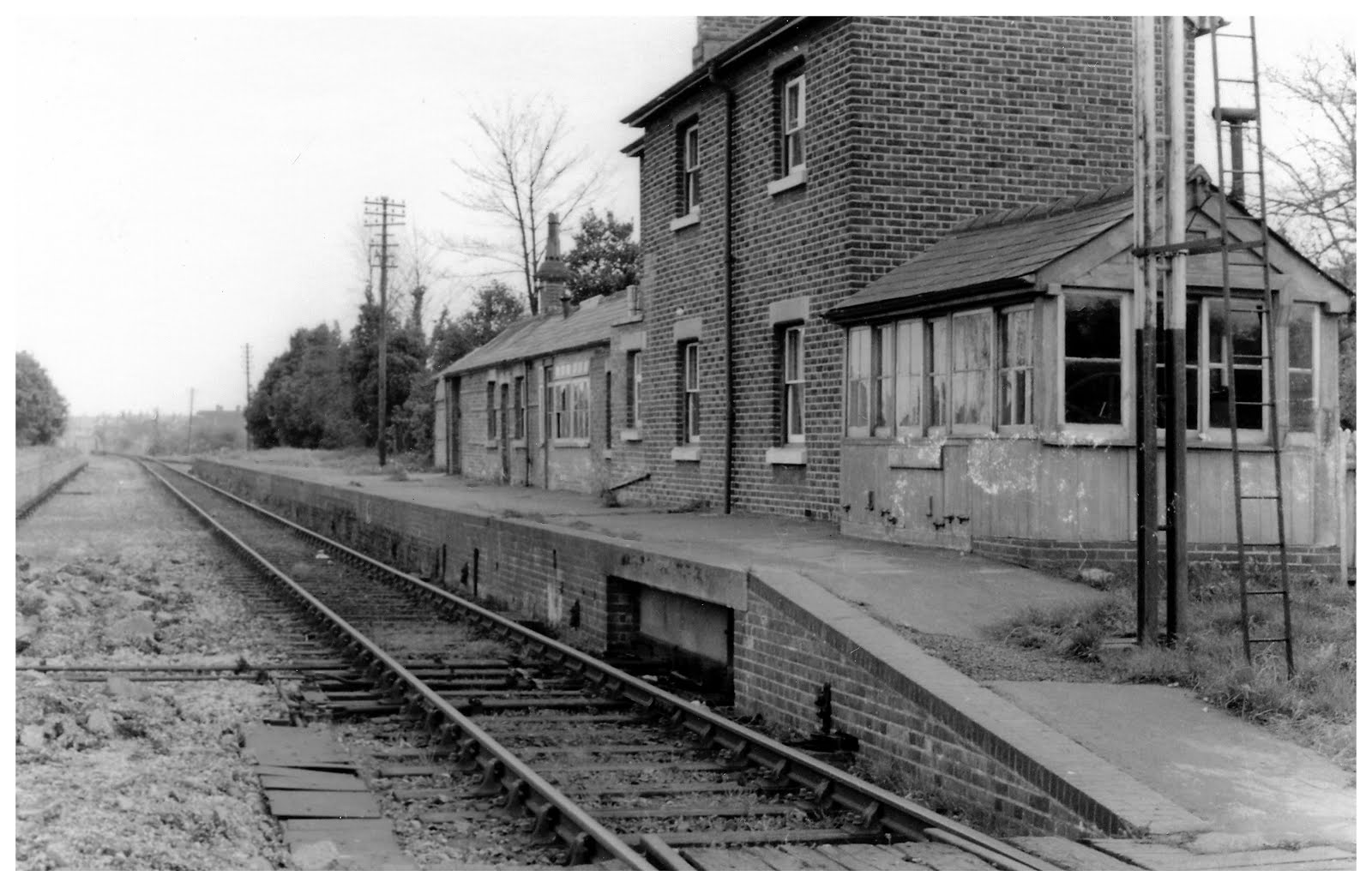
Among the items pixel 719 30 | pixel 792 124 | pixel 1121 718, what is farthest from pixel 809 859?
pixel 719 30

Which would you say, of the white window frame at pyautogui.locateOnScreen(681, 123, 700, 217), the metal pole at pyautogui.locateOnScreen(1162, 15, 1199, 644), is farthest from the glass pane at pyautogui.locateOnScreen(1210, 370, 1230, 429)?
the white window frame at pyautogui.locateOnScreen(681, 123, 700, 217)

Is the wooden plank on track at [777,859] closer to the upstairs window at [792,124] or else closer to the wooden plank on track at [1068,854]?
the wooden plank on track at [1068,854]

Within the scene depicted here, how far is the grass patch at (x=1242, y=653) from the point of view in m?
8.33

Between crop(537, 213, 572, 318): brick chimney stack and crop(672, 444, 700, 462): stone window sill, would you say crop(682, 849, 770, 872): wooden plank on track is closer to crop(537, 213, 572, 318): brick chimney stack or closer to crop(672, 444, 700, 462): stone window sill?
crop(672, 444, 700, 462): stone window sill

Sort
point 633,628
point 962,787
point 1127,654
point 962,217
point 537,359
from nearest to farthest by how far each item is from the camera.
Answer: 1. point 962,787
2. point 1127,654
3. point 633,628
4. point 962,217
5. point 537,359

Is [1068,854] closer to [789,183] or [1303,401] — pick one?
[1303,401]

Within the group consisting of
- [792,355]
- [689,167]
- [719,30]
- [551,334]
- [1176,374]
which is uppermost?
[719,30]

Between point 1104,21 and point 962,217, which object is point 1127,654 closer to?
point 962,217

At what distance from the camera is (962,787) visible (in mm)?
7703

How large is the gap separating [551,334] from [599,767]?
82.1 ft

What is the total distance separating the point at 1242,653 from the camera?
953 cm

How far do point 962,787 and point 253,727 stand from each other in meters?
5.12

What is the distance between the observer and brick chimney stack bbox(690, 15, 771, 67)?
21.8 metres

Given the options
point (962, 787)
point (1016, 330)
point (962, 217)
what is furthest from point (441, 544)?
point (962, 787)
